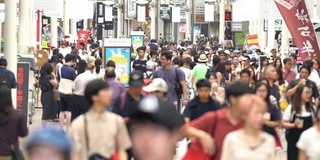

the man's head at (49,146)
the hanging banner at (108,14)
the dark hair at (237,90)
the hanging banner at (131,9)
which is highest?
the hanging banner at (131,9)

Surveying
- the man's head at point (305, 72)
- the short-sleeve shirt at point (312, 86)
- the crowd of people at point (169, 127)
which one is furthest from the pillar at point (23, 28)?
Result: the short-sleeve shirt at point (312, 86)

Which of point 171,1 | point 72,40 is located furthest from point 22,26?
point 171,1

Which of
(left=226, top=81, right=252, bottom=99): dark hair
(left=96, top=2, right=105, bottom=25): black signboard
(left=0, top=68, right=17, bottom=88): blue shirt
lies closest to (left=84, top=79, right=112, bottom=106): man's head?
(left=226, top=81, right=252, bottom=99): dark hair

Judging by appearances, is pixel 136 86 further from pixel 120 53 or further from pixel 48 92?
pixel 120 53

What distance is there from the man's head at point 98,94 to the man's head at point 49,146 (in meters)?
4.85

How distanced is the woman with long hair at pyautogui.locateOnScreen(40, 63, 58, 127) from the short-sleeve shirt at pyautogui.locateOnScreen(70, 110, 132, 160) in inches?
459

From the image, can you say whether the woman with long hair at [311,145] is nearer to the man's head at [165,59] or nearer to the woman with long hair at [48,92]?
the man's head at [165,59]

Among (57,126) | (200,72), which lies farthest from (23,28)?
(200,72)

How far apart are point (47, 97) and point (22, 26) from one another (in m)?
7.22

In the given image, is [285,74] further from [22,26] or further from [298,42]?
[22,26]

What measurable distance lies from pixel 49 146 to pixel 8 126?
6.20 metres

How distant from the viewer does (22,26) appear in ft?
88.8

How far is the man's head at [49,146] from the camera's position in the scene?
141 inches

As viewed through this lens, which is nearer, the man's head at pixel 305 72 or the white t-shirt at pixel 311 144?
the white t-shirt at pixel 311 144
